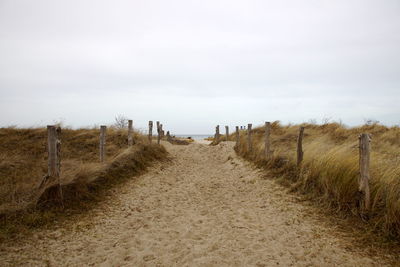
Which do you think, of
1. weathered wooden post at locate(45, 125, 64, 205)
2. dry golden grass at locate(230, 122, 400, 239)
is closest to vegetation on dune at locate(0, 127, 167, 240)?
weathered wooden post at locate(45, 125, 64, 205)

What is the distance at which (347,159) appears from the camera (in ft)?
19.5

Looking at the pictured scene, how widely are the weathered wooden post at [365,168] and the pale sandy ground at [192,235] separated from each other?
0.88m

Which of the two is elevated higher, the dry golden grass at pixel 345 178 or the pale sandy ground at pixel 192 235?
the dry golden grass at pixel 345 178

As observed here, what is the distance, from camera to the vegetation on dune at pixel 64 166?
5488mm

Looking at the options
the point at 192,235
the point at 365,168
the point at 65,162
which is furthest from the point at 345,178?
the point at 65,162

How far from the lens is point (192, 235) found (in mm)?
4656

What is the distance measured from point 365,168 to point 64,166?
22.3 feet

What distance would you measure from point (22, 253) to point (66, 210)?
1.64 meters

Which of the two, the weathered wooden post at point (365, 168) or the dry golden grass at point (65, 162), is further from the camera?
the dry golden grass at point (65, 162)

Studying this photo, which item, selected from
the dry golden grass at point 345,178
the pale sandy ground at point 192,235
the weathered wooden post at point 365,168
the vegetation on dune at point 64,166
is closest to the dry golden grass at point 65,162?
the vegetation on dune at point 64,166

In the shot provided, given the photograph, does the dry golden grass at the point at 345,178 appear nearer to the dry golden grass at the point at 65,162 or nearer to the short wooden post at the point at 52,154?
the dry golden grass at the point at 65,162

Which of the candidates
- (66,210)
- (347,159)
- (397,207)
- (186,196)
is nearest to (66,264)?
(66,210)

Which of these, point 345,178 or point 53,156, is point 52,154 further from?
point 345,178

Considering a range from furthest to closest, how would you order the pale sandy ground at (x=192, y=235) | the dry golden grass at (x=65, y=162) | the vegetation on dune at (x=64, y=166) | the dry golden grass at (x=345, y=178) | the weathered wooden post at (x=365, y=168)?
1. the dry golden grass at (x=65, y=162)
2. the vegetation on dune at (x=64, y=166)
3. the weathered wooden post at (x=365, y=168)
4. the dry golden grass at (x=345, y=178)
5. the pale sandy ground at (x=192, y=235)
